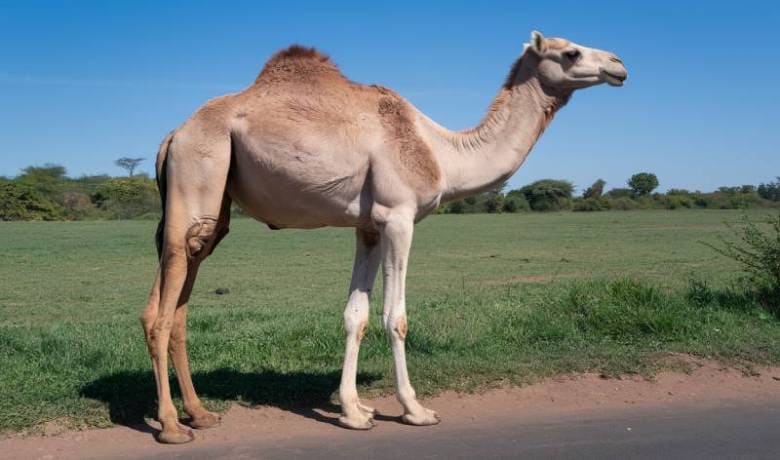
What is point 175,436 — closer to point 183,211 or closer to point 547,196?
point 183,211

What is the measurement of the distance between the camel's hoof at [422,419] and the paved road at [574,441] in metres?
0.08

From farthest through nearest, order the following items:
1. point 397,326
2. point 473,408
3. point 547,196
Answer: point 547,196
point 473,408
point 397,326

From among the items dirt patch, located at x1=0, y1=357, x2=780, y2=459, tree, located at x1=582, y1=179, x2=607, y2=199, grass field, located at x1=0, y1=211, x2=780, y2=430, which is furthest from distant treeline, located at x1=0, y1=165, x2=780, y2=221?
dirt patch, located at x1=0, y1=357, x2=780, y2=459

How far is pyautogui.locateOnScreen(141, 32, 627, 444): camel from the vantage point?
5.87m

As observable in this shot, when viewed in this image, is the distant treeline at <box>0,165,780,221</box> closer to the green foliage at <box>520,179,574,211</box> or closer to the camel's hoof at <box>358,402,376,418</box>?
the green foliage at <box>520,179,574,211</box>

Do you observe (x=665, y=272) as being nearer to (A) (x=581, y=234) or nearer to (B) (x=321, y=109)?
(B) (x=321, y=109)

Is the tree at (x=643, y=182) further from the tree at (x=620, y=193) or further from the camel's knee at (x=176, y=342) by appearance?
the camel's knee at (x=176, y=342)

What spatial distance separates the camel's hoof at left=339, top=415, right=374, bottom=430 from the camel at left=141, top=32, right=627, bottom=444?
0.04 feet

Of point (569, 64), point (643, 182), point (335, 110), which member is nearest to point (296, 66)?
point (335, 110)

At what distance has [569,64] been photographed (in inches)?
255

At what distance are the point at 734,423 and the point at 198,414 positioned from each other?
162 inches

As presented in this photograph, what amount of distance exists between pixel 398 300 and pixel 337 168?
1.12 meters

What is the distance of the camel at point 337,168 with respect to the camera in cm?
587

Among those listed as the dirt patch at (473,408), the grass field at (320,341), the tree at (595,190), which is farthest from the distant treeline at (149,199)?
the dirt patch at (473,408)
